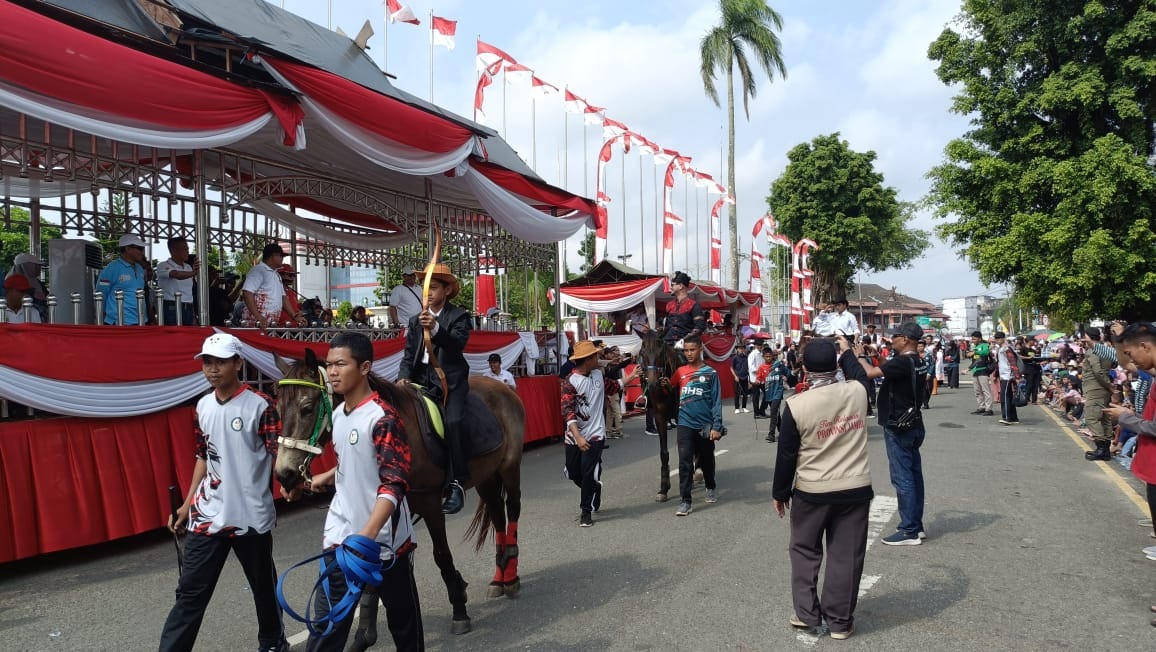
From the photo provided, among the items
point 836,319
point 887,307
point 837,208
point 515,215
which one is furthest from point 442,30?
point 887,307

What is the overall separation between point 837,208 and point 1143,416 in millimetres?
35926

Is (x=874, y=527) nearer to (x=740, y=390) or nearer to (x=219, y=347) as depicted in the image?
(x=219, y=347)

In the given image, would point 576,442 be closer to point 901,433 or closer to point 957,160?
point 901,433

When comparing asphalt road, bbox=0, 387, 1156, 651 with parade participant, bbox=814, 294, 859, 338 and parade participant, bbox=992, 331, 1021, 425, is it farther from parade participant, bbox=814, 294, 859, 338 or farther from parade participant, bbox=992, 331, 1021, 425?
Answer: parade participant, bbox=992, 331, 1021, 425

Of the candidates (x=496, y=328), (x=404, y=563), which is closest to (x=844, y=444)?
(x=404, y=563)

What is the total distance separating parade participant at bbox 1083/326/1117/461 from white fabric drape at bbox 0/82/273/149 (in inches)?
457

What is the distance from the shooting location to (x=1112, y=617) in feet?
14.8

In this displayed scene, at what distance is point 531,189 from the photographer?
12438 millimetres

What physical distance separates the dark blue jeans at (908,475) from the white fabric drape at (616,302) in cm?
1348

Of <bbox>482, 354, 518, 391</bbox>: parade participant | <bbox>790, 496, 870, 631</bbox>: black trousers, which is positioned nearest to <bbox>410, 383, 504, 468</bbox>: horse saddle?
<bbox>790, 496, 870, 631</bbox>: black trousers

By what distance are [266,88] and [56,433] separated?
155 inches

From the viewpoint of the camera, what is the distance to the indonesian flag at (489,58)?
1702 cm

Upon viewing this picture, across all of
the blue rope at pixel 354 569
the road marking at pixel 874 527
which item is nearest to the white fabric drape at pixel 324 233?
the road marking at pixel 874 527

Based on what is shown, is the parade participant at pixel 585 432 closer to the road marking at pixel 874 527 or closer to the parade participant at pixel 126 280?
the road marking at pixel 874 527
